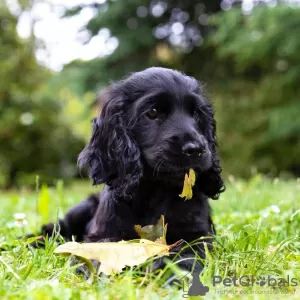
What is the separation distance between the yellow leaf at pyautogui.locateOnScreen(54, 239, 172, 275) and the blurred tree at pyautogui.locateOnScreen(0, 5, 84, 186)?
9.16 m

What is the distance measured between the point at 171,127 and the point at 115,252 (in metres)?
0.76

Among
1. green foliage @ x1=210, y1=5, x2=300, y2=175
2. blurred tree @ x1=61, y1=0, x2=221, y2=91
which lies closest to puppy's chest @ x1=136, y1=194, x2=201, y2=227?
green foliage @ x1=210, y1=5, x2=300, y2=175

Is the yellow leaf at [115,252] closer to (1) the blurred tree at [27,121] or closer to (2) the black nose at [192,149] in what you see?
(2) the black nose at [192,149]

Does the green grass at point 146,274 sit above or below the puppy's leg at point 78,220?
above

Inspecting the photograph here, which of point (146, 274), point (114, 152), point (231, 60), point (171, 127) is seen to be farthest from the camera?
point (231, 60)

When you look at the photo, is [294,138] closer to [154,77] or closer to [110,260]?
[154,77]

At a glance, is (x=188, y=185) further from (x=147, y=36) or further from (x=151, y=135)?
(x=147, y=36)

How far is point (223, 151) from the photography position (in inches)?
452

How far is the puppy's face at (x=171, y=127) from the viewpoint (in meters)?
2.34

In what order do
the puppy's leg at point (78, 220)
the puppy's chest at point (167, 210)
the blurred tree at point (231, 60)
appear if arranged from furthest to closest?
the blurred tree at point (231, 60), the puppy's leg at point (78, 220), the puppy's chest at point (167, 210)

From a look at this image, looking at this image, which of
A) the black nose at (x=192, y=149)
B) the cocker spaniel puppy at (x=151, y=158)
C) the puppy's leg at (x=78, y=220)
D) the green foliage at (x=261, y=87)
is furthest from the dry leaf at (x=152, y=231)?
the green foliage at (x=261, y=87)

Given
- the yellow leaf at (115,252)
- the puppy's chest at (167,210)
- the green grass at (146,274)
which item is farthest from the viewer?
the puppy's chest at (167,210)

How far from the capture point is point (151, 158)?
2.44 metres

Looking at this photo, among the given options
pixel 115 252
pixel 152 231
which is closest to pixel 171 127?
pixel 152 231
